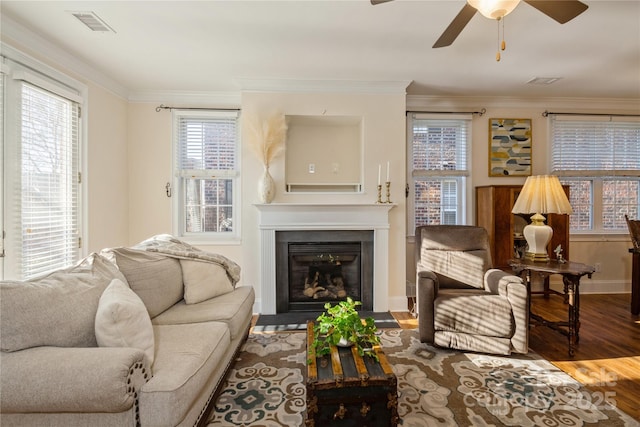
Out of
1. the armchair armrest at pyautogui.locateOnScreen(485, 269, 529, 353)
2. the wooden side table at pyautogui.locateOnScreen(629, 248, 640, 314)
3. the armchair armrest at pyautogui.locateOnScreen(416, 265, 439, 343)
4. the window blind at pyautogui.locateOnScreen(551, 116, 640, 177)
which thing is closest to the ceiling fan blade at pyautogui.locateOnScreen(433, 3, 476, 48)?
the armchair armrest at pyautogui.locateOnScreen(416, 265, 439, 343)

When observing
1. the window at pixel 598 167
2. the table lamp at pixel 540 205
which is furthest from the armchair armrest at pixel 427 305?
the window at pixel 598 167

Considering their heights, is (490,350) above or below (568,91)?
below

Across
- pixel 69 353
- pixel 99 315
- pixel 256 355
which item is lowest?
pixel 256 355

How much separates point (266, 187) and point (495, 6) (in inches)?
102

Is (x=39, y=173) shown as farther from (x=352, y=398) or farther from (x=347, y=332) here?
(x=352, y=398)

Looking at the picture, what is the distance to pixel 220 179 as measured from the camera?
4129mm

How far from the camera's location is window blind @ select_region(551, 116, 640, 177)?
4363 millimetres

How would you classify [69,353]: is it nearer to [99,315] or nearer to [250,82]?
[99,315]

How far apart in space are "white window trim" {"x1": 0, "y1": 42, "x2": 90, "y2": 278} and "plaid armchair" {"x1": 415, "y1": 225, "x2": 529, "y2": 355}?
3.30m

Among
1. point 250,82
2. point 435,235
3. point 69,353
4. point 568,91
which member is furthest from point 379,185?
point 69,353

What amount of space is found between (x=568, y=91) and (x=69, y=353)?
5.42 meters

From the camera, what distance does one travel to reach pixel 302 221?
3.65 m

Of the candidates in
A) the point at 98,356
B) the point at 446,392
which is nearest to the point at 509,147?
the point at 446,392

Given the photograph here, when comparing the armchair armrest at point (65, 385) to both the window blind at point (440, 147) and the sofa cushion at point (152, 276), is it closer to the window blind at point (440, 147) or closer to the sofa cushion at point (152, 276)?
the sofa cushion at point (152, 276)
